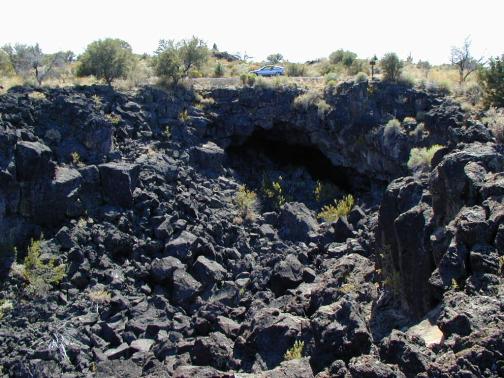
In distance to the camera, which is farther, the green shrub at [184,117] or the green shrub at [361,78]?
the green shrub at [361,78]

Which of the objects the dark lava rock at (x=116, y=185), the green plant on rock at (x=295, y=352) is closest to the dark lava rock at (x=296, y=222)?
the dark lava rock at (x=116, y=185)

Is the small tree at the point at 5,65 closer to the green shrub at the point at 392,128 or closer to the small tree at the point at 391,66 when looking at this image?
the green shrub at the point at 392,128

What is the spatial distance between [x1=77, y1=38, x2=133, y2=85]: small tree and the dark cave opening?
651cm

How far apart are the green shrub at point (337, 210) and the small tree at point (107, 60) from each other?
458 inches

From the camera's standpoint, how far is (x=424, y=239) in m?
14.0

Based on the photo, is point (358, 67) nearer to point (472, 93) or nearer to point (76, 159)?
point (472, 93)

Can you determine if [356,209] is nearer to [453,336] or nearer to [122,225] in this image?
[122,225]

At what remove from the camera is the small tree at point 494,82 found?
2403 centimetres

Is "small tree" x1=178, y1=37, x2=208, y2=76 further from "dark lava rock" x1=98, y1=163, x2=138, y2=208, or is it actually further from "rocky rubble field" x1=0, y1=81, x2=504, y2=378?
"dark lava rock" x1=98, y1=163, x2=138, y2=208

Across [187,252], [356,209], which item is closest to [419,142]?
[356,209]

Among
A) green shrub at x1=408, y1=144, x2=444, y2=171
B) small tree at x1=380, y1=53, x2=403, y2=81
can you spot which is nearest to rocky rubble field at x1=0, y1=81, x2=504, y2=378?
small tree at x1=380, y1=53, x2=403, y2=81

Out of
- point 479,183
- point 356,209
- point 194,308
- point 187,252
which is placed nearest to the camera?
point 479,183

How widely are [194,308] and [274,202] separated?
8797 millimetres

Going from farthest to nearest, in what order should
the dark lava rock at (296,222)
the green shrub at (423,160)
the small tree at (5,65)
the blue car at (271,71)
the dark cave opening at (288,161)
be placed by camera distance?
the blue car at (271,71) → the small tree at (5,65) → the dark cave opening at (288,161) → the dark lava rock at (296,222) → the green shrub at (423,160)
